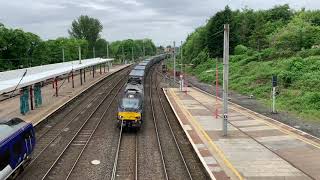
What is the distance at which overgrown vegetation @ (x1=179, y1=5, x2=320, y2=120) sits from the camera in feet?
136

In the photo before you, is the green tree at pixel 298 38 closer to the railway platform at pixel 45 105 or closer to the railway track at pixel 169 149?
the railway platform at pixel 45 105

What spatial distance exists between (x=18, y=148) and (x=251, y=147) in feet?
41.1

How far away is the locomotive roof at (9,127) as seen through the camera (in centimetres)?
1770

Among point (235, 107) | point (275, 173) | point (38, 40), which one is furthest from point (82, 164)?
point (38, 40)

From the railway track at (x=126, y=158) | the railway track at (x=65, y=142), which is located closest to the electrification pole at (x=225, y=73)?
the railway track at (x=126, y=158)

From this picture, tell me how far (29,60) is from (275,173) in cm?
6319

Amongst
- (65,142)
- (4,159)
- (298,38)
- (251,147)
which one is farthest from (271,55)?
(4,159)

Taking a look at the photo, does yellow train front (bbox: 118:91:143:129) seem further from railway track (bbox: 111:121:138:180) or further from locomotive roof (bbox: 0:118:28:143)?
locomotive roof (bbox: 0:118:28:143)

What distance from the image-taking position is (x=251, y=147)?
2430cm

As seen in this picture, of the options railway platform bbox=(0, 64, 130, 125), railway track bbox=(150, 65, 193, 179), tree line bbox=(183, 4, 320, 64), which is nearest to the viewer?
railway track bbox=(150, 65, 193, 179)

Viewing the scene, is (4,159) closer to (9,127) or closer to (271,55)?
(9,127)

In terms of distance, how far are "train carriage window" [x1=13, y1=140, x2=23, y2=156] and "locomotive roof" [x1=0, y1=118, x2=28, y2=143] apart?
0.53m

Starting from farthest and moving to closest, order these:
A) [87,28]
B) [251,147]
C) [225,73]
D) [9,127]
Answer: [87,28], [225,73], [251,147], [9,127]

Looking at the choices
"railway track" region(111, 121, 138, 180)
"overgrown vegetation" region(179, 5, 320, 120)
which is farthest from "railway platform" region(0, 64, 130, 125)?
"overgrown vegetation" region(179, 5, 320, 120)
